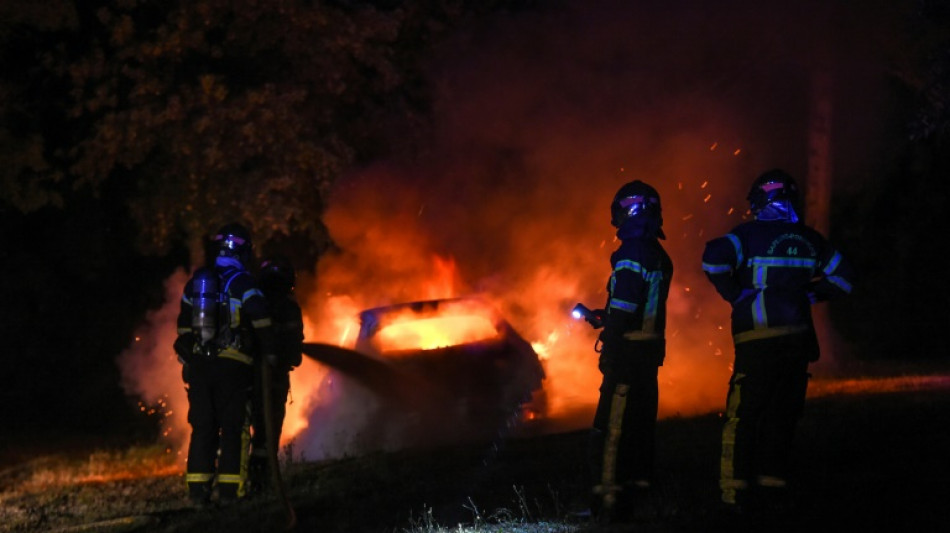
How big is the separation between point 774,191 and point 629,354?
1.20 metres

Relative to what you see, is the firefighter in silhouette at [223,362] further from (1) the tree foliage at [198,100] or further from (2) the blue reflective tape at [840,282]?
(1) the tree foliage at [198,100]

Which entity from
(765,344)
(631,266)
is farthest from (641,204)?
(765,344)

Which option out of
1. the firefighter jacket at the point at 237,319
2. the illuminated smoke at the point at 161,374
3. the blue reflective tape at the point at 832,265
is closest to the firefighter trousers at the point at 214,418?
the firefighter jacket at the point at 237,319

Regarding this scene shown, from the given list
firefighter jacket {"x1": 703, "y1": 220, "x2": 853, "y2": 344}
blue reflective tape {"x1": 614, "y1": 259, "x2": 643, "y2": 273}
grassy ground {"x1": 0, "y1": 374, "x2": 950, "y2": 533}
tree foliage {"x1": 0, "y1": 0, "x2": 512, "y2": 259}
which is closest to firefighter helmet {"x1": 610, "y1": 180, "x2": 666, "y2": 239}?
blue reflective tape {"x1": 614, "y1": 259, "x2": 643, "y2": 273}

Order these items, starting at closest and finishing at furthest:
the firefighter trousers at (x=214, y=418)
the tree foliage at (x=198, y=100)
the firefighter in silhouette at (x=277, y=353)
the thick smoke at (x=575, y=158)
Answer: the firefighter trousers at (x=214, y=418) → the firefighter in silhouette at (x=277, y=353) → the tree foliage at (x=198, y=100) → the thick smoke at (x=575, y=158)

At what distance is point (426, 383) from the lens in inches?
430

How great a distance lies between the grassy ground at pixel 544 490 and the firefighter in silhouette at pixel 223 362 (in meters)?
0.31

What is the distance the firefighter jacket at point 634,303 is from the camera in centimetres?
623

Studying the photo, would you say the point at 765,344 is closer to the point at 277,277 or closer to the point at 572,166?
the point at 277,277

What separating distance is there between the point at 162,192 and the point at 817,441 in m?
10.1

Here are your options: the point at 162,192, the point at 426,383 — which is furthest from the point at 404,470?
the point at 162,192

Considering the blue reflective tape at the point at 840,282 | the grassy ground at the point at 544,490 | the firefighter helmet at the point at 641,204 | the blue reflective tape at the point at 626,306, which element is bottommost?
the grassy ground at the point at 544,490

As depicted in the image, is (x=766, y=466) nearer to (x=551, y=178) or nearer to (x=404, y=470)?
(x=404, y=470)

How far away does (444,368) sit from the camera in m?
11.1
